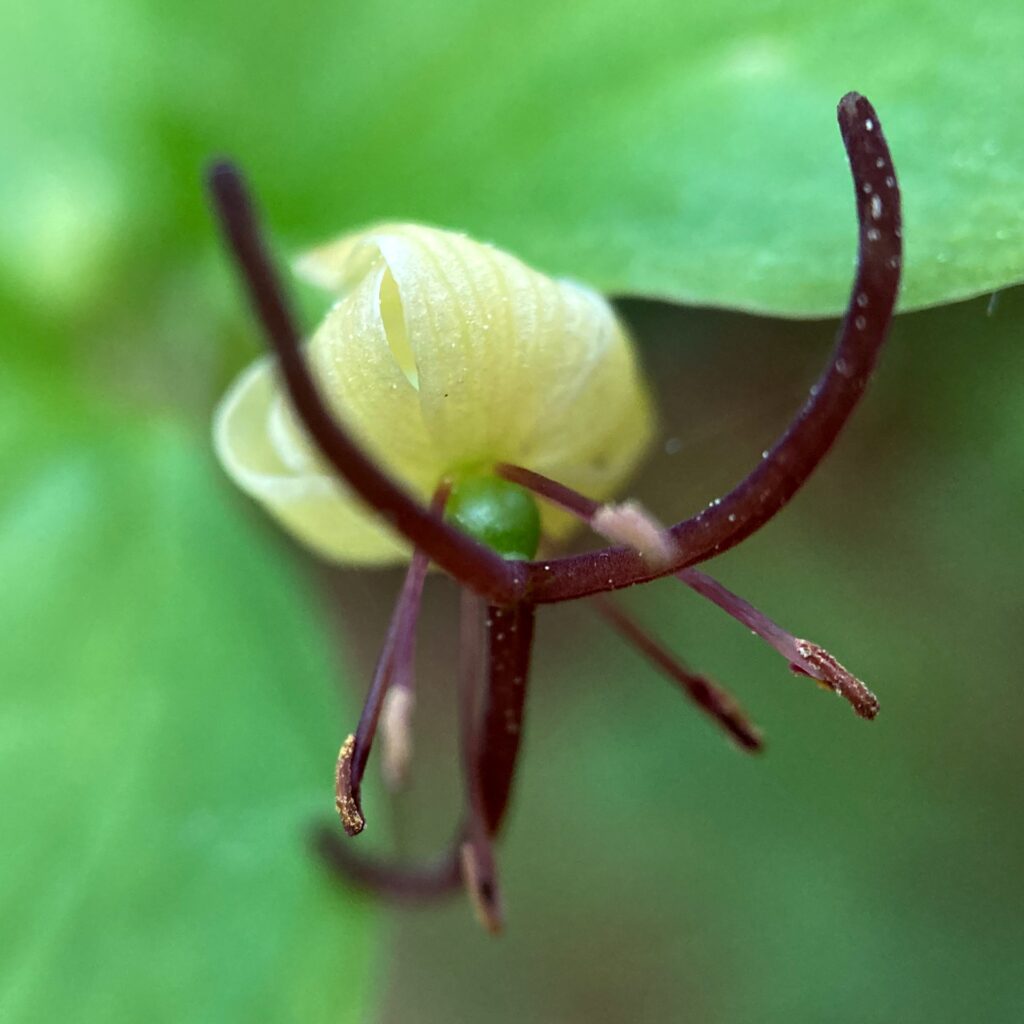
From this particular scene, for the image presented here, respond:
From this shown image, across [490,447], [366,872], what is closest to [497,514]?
[490,447]

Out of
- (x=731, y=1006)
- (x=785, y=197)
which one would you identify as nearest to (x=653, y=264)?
(x=785, y=197)

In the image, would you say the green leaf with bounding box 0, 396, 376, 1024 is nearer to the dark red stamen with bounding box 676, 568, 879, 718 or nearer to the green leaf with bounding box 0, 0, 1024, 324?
the green leaf with bounding box 0, 0, 1024, 324

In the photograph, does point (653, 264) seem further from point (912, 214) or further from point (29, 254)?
point (29, 254)

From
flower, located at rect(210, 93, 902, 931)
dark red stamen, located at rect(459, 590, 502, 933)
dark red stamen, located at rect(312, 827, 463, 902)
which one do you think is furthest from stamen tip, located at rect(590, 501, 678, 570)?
dark red stamen, located at rect(312, 827, 463, 902)

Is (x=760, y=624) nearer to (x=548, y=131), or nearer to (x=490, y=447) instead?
(x=490, y=447)

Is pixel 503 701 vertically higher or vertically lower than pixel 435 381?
lower

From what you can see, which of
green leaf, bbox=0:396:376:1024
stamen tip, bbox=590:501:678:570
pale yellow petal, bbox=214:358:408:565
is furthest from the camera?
green leaf, bbox=0:396:376:1024
